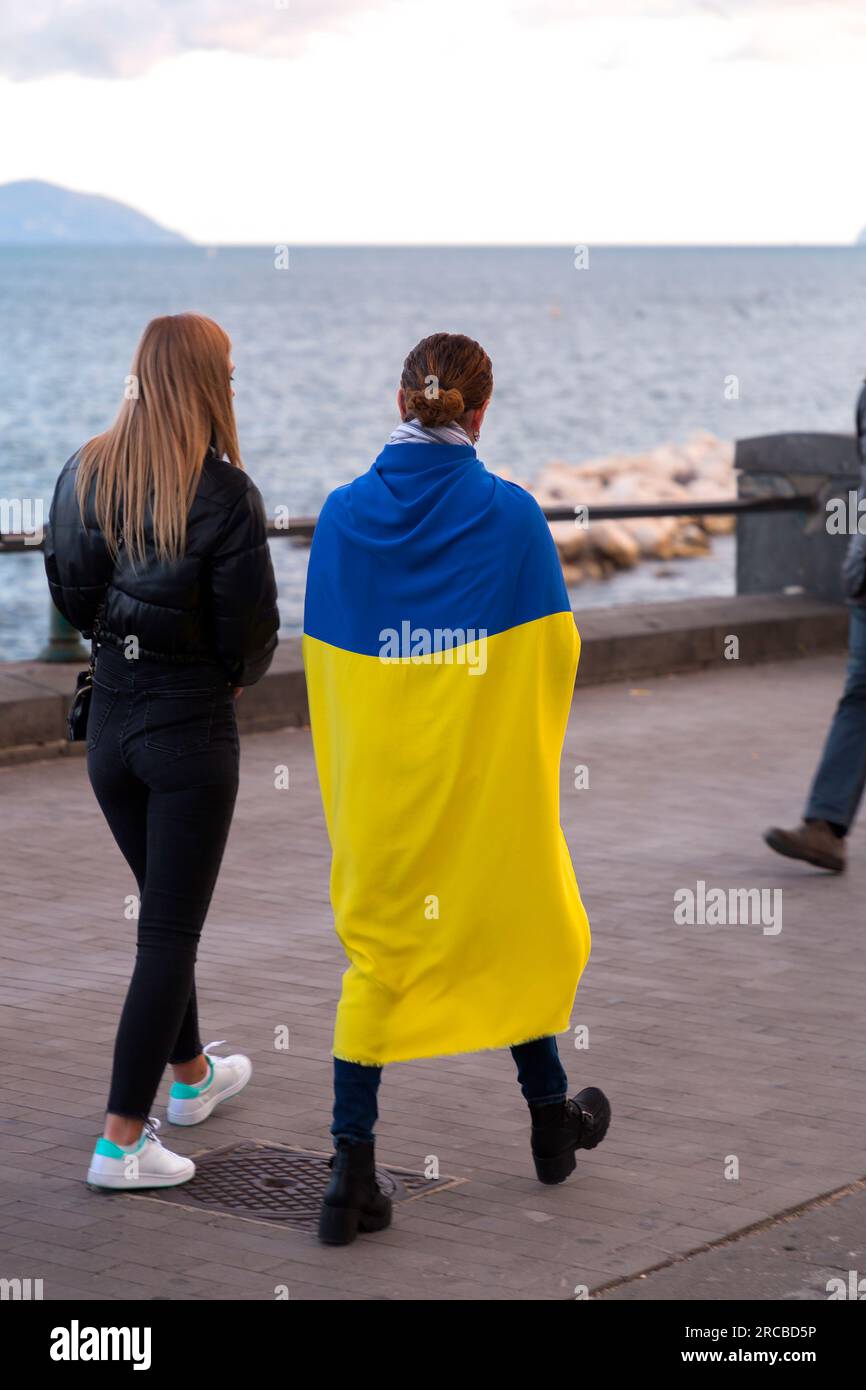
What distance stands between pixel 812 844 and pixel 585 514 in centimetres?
451

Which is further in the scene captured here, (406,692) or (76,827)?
(76,827)

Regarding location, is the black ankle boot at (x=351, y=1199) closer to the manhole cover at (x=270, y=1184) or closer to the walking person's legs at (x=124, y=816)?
the manhole cover at (x=270, y=1184)

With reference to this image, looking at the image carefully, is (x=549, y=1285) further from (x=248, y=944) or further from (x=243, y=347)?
(x=243, y=347)

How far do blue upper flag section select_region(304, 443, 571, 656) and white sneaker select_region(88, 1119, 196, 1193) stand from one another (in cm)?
126

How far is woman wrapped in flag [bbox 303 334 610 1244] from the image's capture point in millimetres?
4535

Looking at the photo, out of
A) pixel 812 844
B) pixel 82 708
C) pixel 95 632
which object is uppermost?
pixel 95 632

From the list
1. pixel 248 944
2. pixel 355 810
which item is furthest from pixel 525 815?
pixel 248 944

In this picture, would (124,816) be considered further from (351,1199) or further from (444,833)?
(351,1199)

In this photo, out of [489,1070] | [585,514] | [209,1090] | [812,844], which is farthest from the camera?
[585,514]

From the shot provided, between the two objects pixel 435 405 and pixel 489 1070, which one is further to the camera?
pixel 489 1070

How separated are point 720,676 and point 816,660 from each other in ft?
3.00

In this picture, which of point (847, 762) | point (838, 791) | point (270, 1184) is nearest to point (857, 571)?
point (847, 762)

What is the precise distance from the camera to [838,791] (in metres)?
8.02

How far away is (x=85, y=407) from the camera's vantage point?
66.2 m
